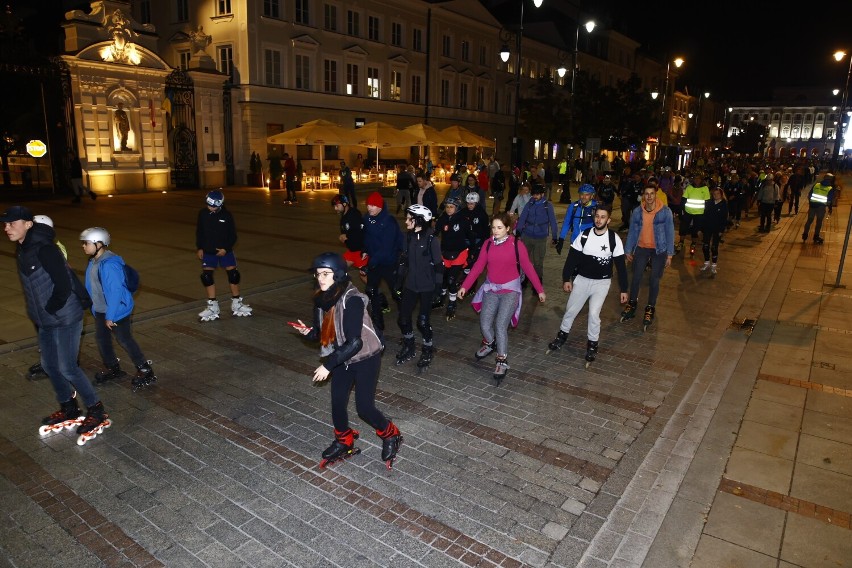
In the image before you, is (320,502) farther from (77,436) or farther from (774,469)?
(774,469)

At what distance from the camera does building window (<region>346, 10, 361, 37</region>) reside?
34625mm

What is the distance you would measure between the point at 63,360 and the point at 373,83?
34.7 meters

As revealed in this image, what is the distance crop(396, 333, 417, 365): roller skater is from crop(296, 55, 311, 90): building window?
28310 mm

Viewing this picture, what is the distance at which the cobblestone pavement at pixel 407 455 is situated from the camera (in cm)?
401

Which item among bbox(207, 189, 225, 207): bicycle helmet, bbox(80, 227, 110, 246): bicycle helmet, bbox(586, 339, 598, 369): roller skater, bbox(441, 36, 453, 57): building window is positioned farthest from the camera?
bbox(441, 36, 453, 57): building window

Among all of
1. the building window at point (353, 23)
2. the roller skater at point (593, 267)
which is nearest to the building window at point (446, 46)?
the building window at point (353, 23)

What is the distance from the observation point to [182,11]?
3241 centimetres

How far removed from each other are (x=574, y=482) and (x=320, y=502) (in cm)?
204

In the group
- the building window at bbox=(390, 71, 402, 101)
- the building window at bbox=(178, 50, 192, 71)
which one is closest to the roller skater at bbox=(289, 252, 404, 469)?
the building window at bbox=(178, 50, 192, 71)

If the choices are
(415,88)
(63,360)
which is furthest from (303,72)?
(63,360)

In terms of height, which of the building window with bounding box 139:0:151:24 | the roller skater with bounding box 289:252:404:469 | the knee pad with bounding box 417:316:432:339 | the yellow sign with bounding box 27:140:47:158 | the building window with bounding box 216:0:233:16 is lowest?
the knee pad with bounding box 417:316:432:339

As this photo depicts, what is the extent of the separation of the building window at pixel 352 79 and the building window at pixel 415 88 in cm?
547

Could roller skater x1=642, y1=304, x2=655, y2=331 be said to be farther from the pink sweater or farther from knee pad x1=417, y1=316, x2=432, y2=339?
knee pad x1=417, y1=316, x2=432, y2=339

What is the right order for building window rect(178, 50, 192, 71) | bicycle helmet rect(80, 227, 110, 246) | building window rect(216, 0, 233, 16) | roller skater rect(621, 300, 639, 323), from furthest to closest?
building window rect(178, 50, 192, 71)
building window rect(216, 0, 233, 16)
roller skater rect(621, 300, 639, 323)
bicycle helmet rect(80, 227, 110, 246)
